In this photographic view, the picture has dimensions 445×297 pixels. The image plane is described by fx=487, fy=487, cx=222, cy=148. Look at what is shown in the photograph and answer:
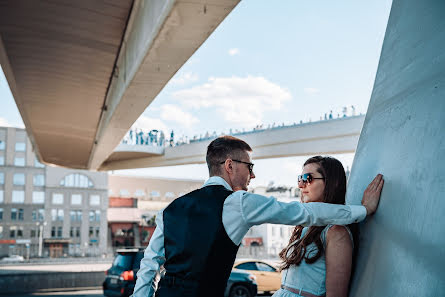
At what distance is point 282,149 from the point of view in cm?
2475

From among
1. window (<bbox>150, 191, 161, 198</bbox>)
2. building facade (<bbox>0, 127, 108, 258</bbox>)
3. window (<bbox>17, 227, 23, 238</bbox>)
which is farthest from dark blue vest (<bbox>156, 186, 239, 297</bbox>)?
window (<bbox>150, 191, 161, 198</bbox>)

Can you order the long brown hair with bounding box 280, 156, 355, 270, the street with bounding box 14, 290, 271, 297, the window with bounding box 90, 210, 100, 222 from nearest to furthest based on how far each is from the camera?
the long brown hair with bounding box 280, 156, 355, 270, the street with bounding box 14, 290, 271, 297, the window with bounding box 90, 210, 100, 222

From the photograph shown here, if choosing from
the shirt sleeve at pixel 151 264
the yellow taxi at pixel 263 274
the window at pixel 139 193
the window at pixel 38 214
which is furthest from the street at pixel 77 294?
the window at pixel 139 193

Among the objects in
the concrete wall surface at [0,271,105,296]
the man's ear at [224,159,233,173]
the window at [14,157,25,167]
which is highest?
the window at [14,157,25,167]

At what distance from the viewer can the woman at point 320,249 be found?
104 inches

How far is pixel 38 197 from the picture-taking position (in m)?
72.2

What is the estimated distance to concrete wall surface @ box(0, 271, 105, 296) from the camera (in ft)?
61.3

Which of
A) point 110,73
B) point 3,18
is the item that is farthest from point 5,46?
point 110,73

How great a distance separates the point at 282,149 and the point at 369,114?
21735mm

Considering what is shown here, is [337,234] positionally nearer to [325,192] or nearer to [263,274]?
[325,192]

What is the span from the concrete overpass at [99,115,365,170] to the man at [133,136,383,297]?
19.2m

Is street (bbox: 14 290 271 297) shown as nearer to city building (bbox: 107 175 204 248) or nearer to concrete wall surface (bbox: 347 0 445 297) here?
concrete wall surface (bbox: 347 0 445 297)

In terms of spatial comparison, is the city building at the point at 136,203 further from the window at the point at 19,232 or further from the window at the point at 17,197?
the window at the point at 17,197

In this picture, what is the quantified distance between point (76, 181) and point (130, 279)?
64.6m
